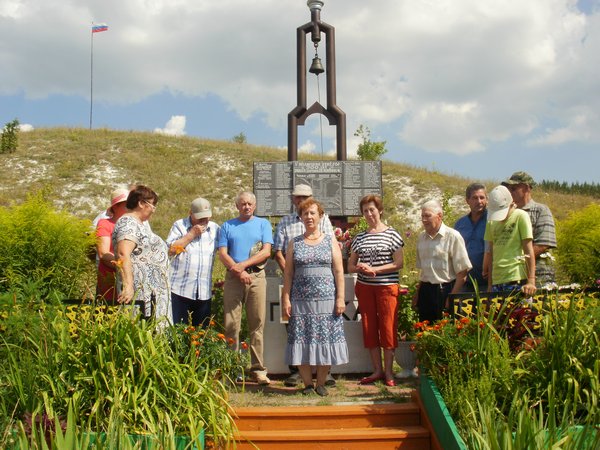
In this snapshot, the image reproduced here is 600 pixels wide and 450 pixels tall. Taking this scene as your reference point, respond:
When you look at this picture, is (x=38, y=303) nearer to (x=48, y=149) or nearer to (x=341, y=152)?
(x=341, y=152)

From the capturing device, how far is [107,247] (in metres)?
5.55

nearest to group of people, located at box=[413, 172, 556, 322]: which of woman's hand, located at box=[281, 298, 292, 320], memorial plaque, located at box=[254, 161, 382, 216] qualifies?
woman's hand, located at box=[281, 298, 292, 320]

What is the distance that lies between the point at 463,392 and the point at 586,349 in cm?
78

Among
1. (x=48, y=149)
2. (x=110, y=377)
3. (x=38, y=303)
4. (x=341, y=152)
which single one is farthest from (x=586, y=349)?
(x=48, y=149)

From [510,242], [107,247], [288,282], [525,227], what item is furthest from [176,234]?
[525,227]

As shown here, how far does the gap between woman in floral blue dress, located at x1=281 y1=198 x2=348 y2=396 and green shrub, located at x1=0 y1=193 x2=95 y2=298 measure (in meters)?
1.75

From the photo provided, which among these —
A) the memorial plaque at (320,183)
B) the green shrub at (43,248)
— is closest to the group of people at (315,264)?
the green shrub at (43,248)

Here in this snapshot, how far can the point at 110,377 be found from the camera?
375cm

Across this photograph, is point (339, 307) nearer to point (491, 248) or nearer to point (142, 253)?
point (491, 248)

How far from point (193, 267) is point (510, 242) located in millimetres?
2683

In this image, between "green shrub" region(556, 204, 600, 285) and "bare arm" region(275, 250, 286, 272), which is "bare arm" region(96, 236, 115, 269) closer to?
"bare arm" region(275, 250, 286, 272)

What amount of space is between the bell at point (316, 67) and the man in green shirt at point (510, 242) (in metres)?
4.91

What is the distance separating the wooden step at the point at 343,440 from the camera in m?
4.12

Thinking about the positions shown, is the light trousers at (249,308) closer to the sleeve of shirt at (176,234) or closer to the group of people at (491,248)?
the sleeve of shirt at (176,234)
